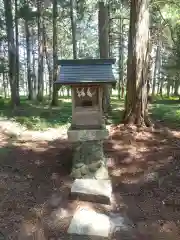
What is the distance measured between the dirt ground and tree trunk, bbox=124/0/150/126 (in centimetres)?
59

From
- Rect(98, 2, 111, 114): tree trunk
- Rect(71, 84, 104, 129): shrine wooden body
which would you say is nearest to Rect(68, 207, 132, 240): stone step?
Rect(71, 84, 104, 129): shrine wooden body

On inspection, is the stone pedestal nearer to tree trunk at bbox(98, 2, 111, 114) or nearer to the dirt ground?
the dirt ground

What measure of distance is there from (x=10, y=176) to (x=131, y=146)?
137 inches

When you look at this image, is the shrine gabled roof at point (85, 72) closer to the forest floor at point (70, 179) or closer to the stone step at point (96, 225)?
the forest floor at point (70, 179)

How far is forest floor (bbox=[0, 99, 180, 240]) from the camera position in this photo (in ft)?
15.3

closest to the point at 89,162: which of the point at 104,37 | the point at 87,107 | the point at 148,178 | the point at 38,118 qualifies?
the point at 87,107

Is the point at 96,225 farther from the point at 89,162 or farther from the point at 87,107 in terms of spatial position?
the point at 87,107

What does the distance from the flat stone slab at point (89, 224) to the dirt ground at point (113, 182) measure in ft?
0.45

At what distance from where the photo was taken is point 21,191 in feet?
18.3

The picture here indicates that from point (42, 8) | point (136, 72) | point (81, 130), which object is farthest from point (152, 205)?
point (42, 8)

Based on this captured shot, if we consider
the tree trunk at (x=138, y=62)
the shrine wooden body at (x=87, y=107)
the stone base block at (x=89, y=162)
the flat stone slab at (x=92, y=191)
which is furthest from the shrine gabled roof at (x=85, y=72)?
the tree trunk at (x=138, y=62)

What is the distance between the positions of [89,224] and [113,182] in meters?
1.76

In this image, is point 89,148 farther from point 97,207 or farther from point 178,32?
A: point 178,32

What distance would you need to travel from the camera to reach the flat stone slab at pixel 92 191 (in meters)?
5.35
